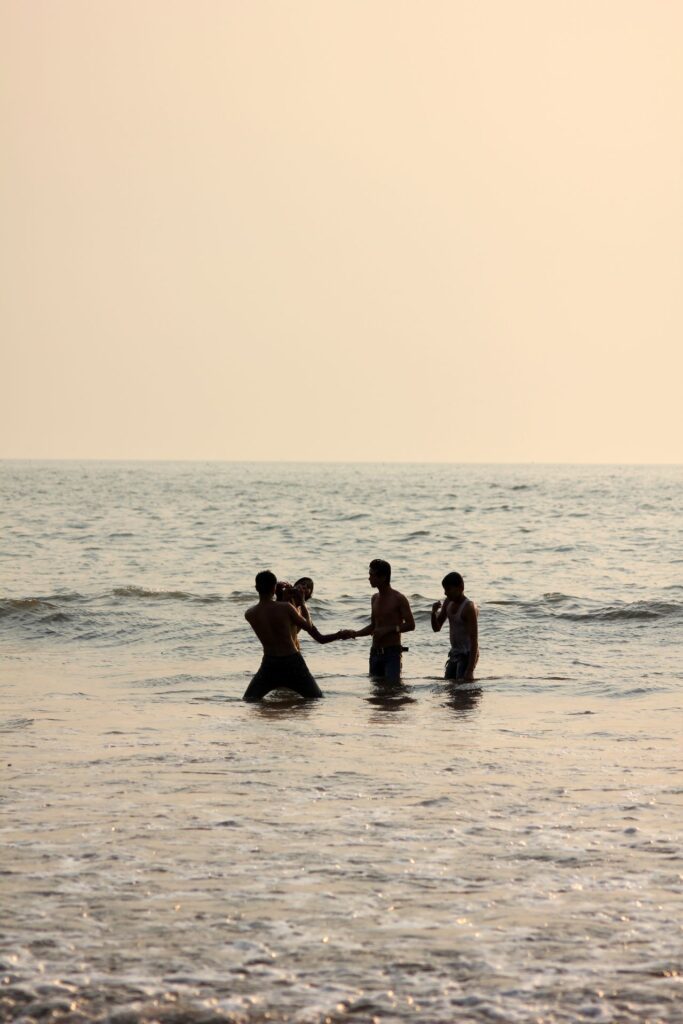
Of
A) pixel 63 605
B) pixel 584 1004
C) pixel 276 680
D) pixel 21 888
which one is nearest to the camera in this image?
pixel 584 1004

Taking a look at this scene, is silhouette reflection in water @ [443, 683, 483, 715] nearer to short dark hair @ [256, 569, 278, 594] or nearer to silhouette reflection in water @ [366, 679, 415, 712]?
silhouette reflection in water @ [366, 679, 415, 712]

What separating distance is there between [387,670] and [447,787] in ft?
18.2

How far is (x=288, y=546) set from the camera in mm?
41969

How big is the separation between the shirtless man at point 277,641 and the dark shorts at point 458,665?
190 cm

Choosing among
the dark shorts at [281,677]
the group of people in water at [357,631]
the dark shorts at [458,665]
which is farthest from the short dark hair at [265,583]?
the dark shorts at [458,665]

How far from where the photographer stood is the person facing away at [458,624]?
13719 mm

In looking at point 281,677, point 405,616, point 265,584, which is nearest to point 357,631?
point 405,616

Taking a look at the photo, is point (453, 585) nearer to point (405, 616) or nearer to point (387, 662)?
point (405, 616)

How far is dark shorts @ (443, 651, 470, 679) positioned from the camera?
1457 centimetres

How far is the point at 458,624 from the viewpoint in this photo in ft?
46.3

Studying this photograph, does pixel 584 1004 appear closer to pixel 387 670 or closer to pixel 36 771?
pixel 36 771

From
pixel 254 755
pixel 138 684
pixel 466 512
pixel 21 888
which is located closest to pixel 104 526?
pixel 466 512

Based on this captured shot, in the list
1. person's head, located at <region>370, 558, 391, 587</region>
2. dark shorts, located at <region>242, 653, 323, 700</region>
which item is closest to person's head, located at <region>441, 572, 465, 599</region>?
person's head, located at <region>370, 558, 391, 587</region>

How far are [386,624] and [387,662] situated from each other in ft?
1.96
